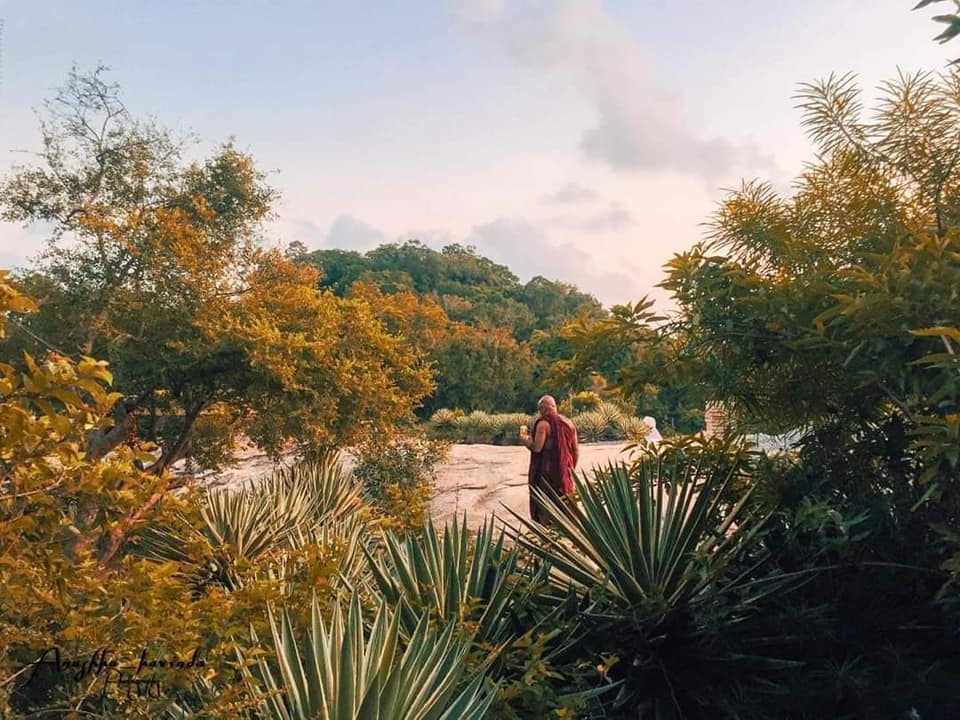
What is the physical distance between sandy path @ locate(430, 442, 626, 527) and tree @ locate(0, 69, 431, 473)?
189 cm

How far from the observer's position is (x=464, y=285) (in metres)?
60.6

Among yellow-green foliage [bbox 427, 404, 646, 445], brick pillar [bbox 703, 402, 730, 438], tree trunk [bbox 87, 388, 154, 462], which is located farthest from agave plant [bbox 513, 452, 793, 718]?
yellow-green foliage [bbox 427, 404, 646, 445]

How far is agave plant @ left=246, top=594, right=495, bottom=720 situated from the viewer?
95.7 inches

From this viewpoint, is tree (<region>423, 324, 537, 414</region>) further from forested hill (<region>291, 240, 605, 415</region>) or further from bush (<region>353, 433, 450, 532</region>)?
bush (<region>353, 433, 450, 532</region>)

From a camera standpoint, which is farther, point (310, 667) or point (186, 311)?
point (186, 311)

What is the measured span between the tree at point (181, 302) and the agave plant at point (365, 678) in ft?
22.0

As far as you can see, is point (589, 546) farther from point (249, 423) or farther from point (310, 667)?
point (249, 423)

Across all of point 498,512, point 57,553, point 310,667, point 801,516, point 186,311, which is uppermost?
point 186,311

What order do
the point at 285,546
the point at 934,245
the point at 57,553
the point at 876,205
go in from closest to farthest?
1. the point at 57,553
2. the point at 934,245
3. the point at 876,205
4. the point at 285,546

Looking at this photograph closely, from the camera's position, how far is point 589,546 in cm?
419

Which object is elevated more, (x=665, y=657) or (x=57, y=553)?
(x=57, y=553)

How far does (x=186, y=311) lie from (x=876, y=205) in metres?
7.91

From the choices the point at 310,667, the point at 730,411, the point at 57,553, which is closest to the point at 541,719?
the point at 310,667

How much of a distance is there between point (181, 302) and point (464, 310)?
40.9 metres
